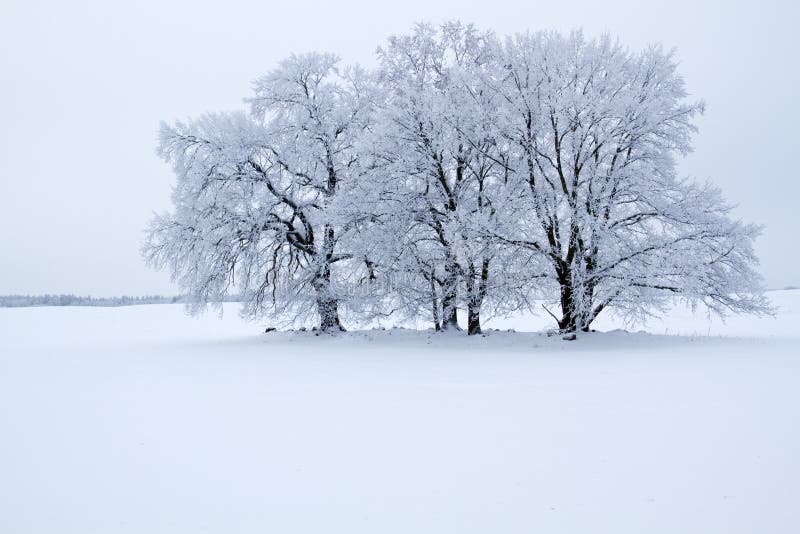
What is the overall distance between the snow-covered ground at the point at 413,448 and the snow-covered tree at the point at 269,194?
792 cm

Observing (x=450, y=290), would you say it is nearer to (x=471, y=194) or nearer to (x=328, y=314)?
(x=471, y=194)

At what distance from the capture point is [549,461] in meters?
4.88

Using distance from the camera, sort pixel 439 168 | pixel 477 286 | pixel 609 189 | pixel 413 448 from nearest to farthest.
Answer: pixel 413 448 < pixel 609 189 < pixel 477 286 < pixel 439 168

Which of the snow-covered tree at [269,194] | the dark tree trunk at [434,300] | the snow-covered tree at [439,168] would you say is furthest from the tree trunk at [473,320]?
the snow-covered tree at [269,194]

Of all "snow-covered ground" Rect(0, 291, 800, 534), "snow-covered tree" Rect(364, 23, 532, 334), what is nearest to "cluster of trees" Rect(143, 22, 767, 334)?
"snow-covered tree" Rect(364, 23, 532, 334)

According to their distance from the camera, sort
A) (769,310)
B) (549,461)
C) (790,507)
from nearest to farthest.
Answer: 1. (790,507)
2. (549,461)
3. (769,310)

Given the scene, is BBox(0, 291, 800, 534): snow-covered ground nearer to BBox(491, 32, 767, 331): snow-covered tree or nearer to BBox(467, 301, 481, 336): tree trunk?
BBox(491, 32, 767, 331): snow-covered tree

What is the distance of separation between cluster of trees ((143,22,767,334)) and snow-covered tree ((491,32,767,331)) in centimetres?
6

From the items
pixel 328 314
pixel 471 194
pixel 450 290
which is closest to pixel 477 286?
pixel 450 290

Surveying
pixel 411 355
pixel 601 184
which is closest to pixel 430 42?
pixel 601 184

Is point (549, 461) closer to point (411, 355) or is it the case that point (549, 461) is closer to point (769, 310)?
point (411, 355)

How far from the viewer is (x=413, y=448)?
5.36 meters

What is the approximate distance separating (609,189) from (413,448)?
12.0 metres

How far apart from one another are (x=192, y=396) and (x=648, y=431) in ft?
Result: 20.4
